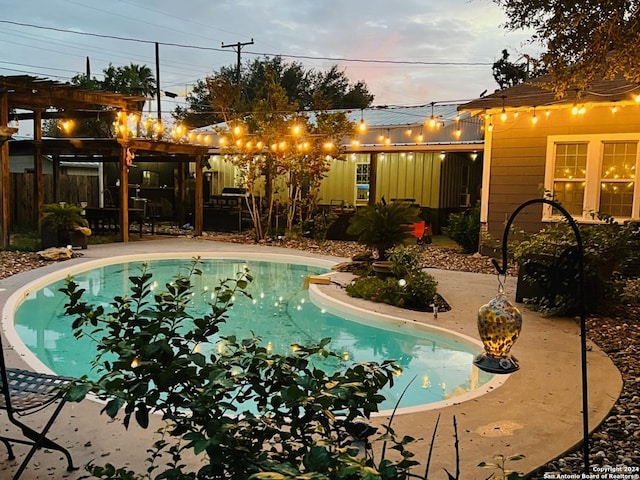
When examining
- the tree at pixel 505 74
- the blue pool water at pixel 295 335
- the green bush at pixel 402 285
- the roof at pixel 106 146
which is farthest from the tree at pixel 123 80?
the green bush at pixel 402 285

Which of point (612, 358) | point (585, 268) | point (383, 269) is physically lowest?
point (612, 358)

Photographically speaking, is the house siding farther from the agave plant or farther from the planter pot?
the planter pot

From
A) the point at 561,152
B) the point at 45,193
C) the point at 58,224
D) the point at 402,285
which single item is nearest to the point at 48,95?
the point at 58,224

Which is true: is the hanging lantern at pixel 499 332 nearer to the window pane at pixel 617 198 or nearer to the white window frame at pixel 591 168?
the white window frame at pixel 591 168

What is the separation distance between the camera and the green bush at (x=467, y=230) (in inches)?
450

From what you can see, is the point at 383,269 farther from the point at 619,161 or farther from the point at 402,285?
the point at 619,161

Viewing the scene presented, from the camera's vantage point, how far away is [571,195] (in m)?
9.82

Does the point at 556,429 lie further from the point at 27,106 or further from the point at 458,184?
the point at 458,184

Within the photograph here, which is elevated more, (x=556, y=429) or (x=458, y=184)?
(x=458, y=184)

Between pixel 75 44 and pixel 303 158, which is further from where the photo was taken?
pixel 75 44

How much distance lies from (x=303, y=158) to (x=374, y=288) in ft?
21.7

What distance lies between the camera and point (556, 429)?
A: 3.24 meters

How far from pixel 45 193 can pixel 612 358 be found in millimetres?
16305

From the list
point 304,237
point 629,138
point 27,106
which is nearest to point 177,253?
point 304,237
